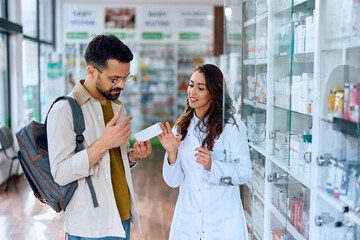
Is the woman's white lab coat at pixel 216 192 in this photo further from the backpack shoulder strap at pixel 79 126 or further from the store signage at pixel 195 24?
the store signage at pixel 195 24

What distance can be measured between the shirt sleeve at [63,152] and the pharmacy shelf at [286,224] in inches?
51.7

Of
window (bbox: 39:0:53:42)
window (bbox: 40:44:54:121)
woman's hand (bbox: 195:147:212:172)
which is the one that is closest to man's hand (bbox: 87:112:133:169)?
woman's hand (bbox: 195:147:212:172)

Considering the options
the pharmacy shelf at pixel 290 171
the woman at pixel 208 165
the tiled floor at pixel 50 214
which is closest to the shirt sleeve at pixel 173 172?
the woman at pixel 208 165

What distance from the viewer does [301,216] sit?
7.72 ft

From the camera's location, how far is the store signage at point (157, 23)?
1036 centimetres

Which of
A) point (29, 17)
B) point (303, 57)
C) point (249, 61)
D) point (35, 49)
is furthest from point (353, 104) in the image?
point (35, 49)

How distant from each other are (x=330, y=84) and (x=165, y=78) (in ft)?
29.2

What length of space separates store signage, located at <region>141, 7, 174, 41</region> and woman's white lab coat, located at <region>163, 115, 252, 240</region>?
8.55m

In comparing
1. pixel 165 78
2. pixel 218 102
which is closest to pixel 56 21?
pixel 165 78

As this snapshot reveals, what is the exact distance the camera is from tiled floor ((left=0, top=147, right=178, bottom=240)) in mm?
4438

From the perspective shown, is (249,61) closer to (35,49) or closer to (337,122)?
(337,122)

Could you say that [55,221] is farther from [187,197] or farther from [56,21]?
[56,21]

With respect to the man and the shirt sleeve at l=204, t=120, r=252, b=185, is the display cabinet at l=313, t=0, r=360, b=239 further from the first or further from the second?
the man

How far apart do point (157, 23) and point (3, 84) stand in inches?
174
